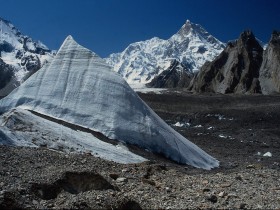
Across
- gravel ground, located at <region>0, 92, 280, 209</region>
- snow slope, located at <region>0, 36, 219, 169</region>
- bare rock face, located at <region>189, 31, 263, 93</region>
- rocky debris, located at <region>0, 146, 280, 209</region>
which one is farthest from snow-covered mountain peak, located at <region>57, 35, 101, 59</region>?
bare rock face, located at <region>189, 31, 263, 93</region>

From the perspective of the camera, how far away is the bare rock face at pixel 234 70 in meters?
112

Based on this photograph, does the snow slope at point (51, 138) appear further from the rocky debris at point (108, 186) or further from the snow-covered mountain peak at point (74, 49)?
the snow-covered mountain peak at point (74, 49)

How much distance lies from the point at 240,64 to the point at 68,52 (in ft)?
328

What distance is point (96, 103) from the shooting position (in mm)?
20859

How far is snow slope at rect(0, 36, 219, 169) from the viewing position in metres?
19.8

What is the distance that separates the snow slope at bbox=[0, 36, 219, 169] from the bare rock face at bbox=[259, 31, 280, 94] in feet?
268

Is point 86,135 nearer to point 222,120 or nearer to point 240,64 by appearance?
point 222,120

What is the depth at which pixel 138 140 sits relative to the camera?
19.6 meters

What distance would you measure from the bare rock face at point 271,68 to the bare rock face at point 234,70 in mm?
2177

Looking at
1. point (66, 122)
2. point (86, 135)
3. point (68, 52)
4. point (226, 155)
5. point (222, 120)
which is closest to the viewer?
point (86, 135)

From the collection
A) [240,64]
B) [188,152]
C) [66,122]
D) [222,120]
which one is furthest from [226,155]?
[240,64]

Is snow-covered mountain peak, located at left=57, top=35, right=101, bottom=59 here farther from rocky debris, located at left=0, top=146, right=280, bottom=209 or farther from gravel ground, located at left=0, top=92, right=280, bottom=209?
rocky debris, located at left=0, top=146, right=280, bottom=209

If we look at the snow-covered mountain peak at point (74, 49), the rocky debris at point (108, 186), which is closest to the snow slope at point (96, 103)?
the snow-covered mountain peak at point (74, 49)

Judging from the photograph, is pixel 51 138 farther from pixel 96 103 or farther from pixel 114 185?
pixel 114 185
